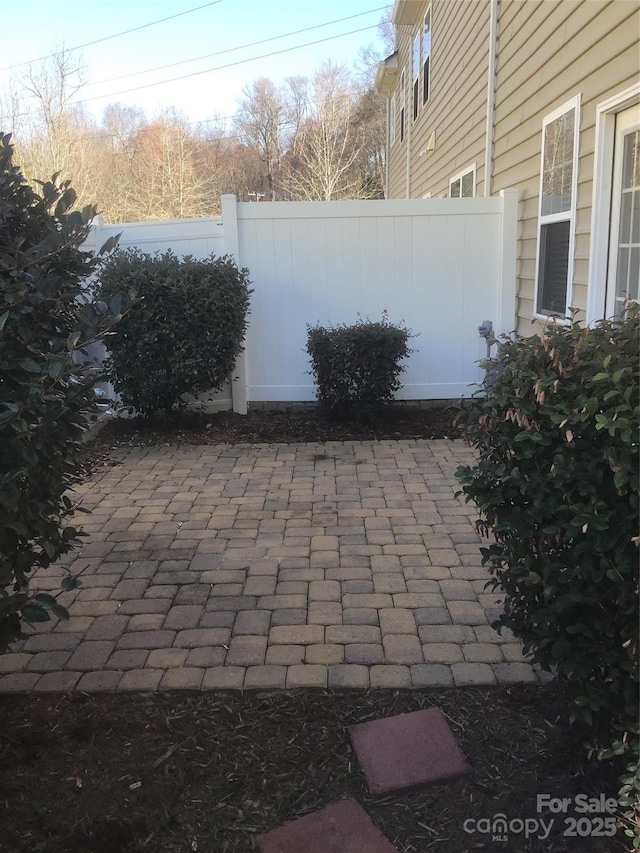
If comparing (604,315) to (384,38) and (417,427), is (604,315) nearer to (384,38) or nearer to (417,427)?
(417,427)

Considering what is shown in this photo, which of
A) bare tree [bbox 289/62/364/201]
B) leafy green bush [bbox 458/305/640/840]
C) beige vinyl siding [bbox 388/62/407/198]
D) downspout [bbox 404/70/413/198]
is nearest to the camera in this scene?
leafy green bush [bbox 458/305/640/840]

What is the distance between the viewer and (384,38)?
24.0m

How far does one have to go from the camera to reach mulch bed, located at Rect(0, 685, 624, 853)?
2.07 metres

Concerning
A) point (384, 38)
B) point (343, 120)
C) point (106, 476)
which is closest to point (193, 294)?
point (106, 476)

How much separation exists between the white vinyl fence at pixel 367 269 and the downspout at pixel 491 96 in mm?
996

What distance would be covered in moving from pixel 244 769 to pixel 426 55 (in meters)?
12.3

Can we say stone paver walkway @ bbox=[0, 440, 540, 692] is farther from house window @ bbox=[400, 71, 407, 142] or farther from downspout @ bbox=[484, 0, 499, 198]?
house window @ bbox=[400, 71, 407, 142]

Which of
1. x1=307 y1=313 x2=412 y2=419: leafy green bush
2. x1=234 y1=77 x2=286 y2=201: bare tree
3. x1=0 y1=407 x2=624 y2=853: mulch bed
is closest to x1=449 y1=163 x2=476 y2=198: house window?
x1=307 y1=313 x2=412 y2=419: leafy green bush

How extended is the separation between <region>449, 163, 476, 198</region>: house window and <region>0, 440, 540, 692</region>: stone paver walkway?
4520 mm

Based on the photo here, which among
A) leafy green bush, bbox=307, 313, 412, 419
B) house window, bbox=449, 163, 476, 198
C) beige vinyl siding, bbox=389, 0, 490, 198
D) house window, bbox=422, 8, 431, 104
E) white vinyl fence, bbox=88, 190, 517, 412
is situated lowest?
leafy green bush, bbox=307, 313, 412, 419

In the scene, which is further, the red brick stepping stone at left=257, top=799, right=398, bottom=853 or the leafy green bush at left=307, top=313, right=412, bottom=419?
the leafy green bush at left=307, top=313, right=412, bottom=419

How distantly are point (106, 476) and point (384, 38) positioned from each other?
23690 mm

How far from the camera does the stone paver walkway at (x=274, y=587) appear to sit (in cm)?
288

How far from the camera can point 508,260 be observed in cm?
676
